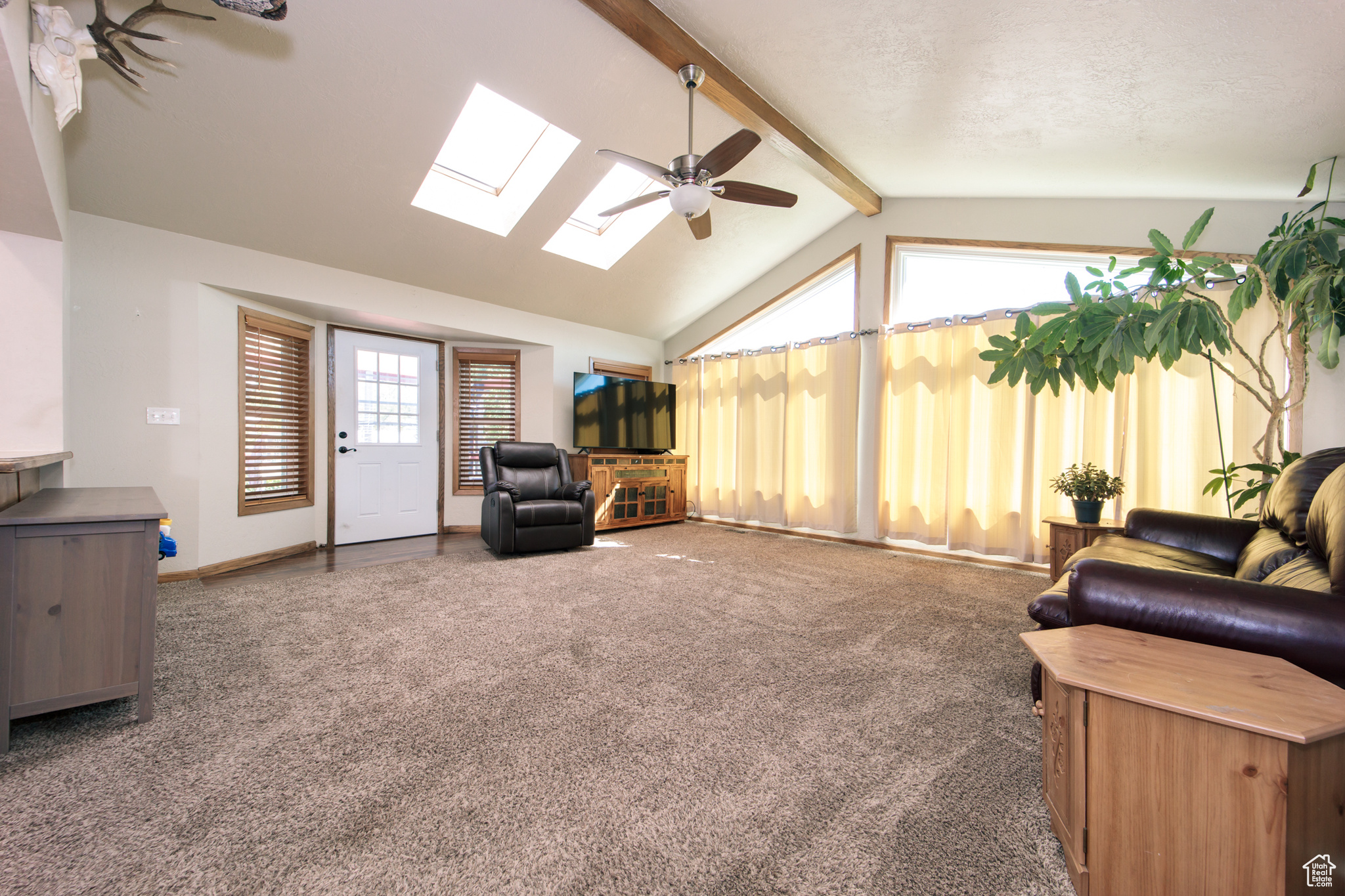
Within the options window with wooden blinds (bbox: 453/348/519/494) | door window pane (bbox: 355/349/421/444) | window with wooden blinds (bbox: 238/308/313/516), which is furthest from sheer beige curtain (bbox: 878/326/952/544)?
window with wooden blinds (bbox: 238/308/313/516)

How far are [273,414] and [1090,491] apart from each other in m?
5.90

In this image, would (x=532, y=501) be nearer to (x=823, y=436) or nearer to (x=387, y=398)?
(x=387, y=398)

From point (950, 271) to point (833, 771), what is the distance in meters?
4.35

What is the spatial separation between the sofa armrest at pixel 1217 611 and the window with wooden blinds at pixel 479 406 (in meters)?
5.01

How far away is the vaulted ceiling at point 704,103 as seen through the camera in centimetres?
223

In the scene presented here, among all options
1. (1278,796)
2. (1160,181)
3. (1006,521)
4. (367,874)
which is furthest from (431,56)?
(1006,521)

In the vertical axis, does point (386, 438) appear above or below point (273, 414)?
below

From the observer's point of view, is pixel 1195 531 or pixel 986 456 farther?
pixel 986 456

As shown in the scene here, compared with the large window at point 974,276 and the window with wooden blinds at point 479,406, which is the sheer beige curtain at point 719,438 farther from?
the window with wooden blinds at point 479,406

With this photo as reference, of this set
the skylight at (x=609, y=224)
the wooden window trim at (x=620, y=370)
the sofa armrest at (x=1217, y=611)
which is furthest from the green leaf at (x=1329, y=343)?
the wooden window trim at (x=620, y=370)

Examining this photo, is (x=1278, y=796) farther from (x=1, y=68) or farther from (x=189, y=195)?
(x=189, y=195)

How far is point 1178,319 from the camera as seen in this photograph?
2.11m

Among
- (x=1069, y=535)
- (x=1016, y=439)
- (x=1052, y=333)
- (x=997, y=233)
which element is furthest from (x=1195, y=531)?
(x=997, y=233)

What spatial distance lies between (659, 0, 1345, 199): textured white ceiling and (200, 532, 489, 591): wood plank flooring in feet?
13.6
